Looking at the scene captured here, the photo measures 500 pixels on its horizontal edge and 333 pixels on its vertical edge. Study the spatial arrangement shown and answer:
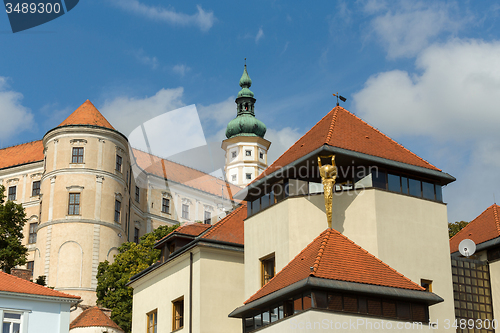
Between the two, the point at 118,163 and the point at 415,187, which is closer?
the point at 415,187

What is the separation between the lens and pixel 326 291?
20375 millimetres

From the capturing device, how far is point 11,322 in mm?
30547

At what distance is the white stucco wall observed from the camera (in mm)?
30688

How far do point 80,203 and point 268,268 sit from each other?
120 feet

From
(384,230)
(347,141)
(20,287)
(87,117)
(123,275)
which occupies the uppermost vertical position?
(87,117)

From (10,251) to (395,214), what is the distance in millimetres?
28908

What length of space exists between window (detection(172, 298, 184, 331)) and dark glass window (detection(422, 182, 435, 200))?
33.4ft

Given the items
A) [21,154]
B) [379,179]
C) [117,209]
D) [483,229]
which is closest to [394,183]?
[379,179]

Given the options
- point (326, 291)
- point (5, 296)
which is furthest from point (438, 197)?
point (5, 296)

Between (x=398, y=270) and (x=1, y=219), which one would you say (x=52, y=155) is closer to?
(x=1, y=219)

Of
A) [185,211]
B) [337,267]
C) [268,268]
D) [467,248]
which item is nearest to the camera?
[337,267]

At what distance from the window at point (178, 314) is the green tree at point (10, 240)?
64.7ft

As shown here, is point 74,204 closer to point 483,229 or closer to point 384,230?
point 483,229

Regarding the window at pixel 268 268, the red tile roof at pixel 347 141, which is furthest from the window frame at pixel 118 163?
the window at pixel 268 268
